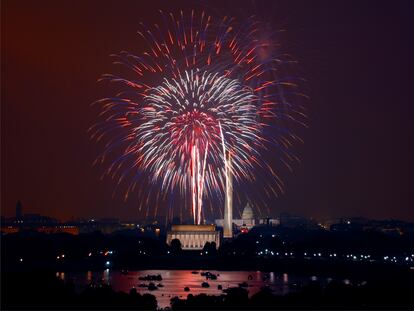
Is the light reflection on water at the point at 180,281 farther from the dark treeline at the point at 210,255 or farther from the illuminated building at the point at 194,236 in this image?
the illuminated building at the point at 194,236

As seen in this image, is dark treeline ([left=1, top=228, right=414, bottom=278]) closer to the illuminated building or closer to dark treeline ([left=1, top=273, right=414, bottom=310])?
the illuminated building

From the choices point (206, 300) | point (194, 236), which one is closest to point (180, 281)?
point (206, 300)

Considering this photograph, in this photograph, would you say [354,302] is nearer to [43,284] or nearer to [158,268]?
[43,284]

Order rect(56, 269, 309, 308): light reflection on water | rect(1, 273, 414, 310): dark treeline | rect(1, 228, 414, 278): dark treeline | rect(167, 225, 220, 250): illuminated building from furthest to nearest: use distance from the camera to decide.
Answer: rect(167, 225, 220, 250): illuminated building, rect(1, 228, 414, 278): dark treeline, rect(56, 269, 309, 308): light reflection on water, rect(1, 273, 414, 310): dark treeline

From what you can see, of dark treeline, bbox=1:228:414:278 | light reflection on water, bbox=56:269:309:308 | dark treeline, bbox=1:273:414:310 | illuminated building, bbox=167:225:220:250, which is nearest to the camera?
dark treeline, bbox=1:273:414:310

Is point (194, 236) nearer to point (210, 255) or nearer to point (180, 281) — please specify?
point (210, 255)

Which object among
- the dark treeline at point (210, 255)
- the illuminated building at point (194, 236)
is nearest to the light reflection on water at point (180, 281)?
the dark treeline at point (210, 255)

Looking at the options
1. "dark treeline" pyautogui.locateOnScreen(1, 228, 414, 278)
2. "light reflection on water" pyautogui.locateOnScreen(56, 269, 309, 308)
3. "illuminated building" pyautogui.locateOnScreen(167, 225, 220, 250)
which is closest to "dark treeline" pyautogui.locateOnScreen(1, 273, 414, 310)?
"light reflection on water" pyautogui.locateOnScreen(56, 269, 309, 308)
